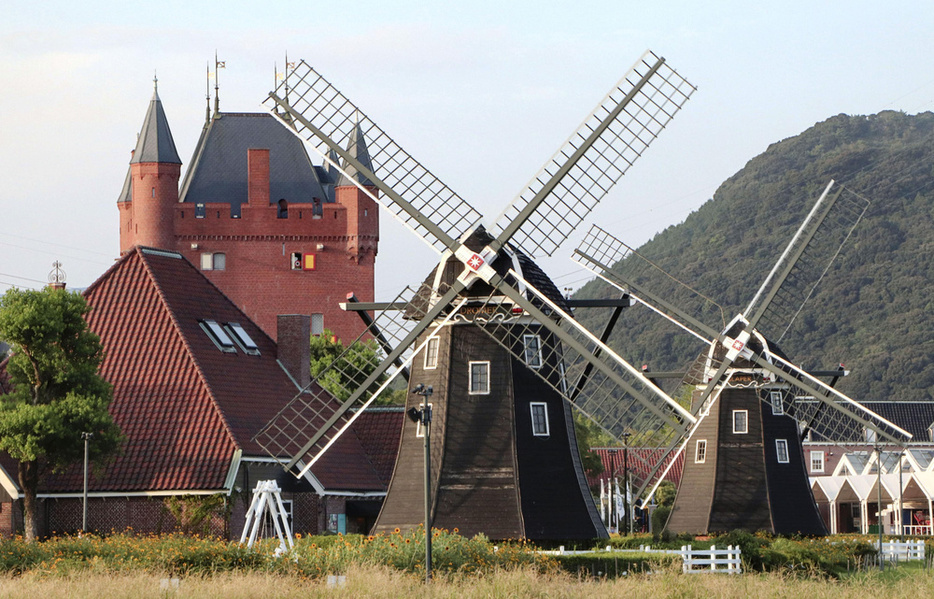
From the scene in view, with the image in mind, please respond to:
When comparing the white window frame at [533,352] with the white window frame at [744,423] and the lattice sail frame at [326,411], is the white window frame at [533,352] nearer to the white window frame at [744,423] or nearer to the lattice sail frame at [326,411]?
the lattice sail frame at [326,411]

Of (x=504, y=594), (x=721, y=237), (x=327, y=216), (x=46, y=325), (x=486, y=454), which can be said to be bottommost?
(x=504, y=594)

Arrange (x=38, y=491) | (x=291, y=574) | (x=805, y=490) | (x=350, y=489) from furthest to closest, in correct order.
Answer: (x=805, y=490) → (x=350, y=489) → (x=38, y=491) → (x=291, y=574)

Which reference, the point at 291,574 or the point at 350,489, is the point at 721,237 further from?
the point at 291,574

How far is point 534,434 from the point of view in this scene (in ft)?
121

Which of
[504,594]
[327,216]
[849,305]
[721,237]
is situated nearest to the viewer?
[504,594]

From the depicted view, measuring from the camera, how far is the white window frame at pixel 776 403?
187 feet

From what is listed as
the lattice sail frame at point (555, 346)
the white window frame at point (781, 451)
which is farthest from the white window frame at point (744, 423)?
the lattice sail frame at point (555, 346)

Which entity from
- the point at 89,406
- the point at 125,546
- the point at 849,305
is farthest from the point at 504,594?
the point at 849,305

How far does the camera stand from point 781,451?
2233 inches

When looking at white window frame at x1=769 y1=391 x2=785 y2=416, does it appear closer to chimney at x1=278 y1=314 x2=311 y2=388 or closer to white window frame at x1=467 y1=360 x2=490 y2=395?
chimney at x1=278 y1=314 x2=311 y2=388

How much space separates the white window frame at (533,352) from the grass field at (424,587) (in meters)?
8.96

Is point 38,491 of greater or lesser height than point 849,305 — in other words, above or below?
below

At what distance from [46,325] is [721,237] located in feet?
538

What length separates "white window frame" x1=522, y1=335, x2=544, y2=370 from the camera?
37344 millimetres
